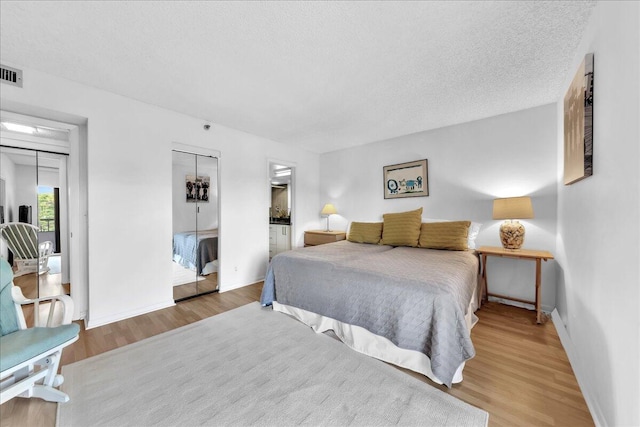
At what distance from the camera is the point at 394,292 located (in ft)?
6.42

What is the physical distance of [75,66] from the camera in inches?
86.2

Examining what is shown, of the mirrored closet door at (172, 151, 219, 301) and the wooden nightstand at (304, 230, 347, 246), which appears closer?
the mirrored closet door at (172, 151, 219, 301)

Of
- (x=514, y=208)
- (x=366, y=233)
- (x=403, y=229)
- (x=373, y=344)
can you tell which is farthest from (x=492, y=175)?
(x=373, y=344)

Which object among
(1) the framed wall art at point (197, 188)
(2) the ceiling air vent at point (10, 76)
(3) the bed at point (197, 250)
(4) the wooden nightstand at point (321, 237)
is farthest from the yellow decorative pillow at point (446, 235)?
(2) the ceiling air vent at point (10, 76)

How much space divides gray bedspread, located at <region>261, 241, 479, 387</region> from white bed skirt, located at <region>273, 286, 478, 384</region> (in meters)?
0.06

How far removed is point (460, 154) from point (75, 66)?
4.48 meters

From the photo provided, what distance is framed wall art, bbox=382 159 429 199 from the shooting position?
13.0 ft

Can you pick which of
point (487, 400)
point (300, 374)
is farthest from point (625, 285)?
point (300, 374)

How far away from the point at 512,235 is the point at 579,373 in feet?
5.23

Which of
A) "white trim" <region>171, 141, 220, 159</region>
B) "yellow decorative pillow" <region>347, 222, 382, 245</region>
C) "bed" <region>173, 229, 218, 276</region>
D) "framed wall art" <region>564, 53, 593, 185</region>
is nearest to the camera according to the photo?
"framed wall art" <region>564, 53, 593, 185</region>

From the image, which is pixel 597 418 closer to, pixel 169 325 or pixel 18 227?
pixel 169 325

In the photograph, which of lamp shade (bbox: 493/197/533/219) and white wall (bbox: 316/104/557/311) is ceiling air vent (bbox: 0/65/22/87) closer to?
white wall (bbox: 316/104/557/311)

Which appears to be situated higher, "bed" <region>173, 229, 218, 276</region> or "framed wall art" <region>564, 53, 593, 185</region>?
"framed wall art" <region>564, 53, 593, 185</region>

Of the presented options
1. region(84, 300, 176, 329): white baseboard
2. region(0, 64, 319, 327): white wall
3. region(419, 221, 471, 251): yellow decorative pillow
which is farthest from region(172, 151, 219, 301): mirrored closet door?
region(419, 221, 471, 251): yellow decorative pillow
